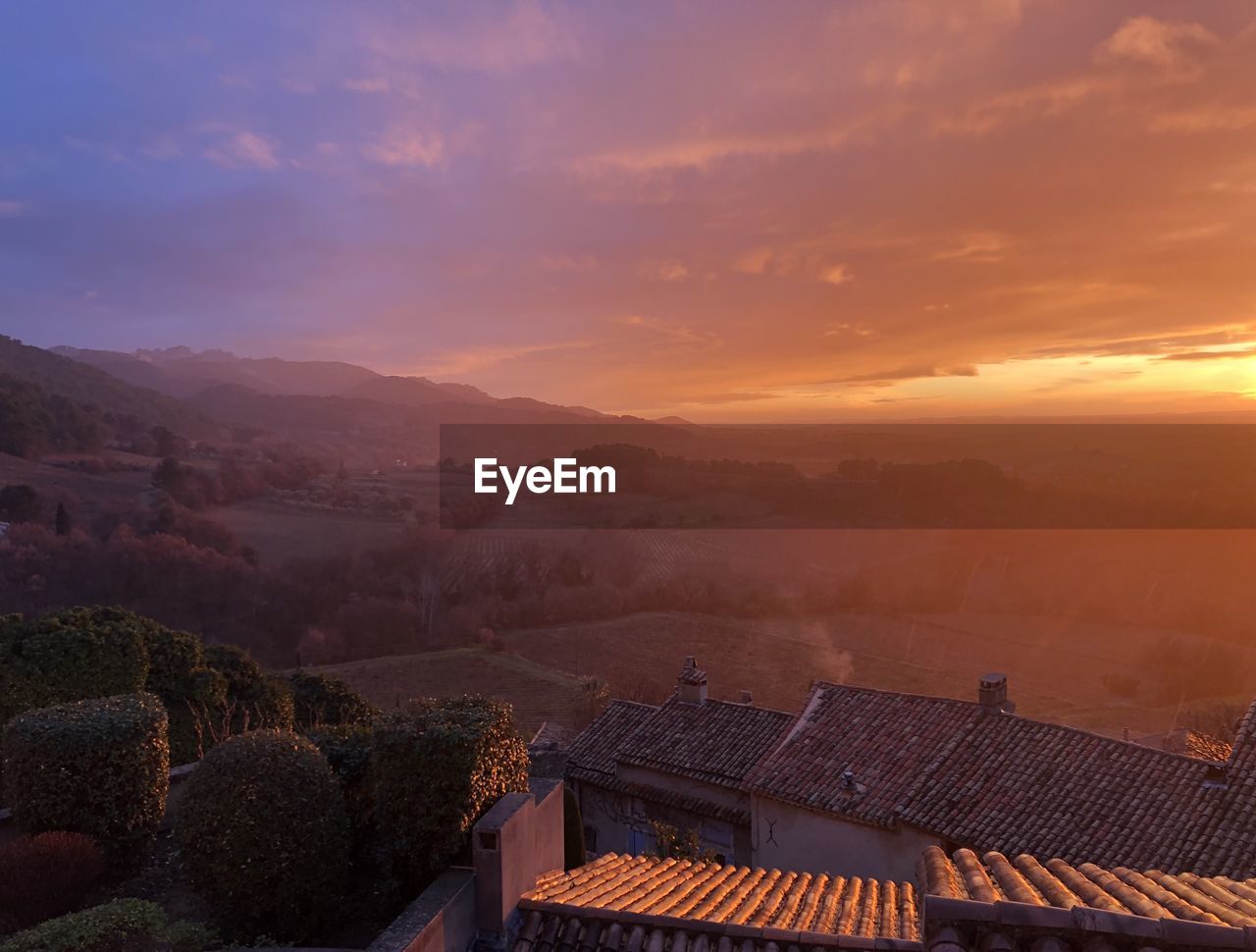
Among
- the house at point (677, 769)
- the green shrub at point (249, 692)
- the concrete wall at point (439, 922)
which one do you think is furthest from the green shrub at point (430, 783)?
the house at point (677, 769)

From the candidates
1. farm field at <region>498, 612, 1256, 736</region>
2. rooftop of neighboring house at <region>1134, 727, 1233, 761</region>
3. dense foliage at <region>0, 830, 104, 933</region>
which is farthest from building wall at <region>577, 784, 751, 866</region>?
farm field at <region>498, 612, 1256, 736</region>

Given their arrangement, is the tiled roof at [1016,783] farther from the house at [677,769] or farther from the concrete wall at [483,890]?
the concrete wall at [483,890]

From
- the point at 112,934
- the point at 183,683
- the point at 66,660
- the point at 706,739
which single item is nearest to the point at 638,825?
the point at 706,739

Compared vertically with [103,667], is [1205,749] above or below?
below

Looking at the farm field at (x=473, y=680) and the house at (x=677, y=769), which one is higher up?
the house at (x=677, y=769)

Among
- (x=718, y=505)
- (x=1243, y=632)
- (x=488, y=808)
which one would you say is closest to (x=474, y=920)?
(x=488, y=808)

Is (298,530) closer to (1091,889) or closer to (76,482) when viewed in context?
(76,482)

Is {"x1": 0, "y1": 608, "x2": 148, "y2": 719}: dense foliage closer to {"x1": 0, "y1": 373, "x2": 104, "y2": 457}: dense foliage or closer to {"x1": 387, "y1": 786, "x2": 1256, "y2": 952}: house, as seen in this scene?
{"x1": 387, "y1": 786, "x2": 1256, "y2": 952}: house
